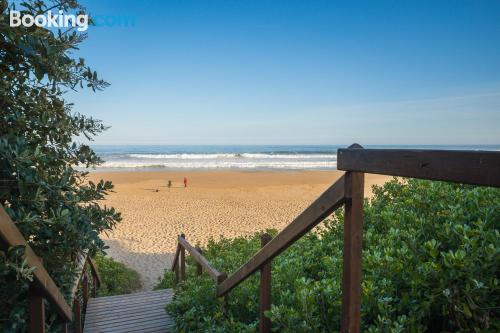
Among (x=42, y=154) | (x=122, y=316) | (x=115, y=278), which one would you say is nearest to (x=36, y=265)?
(x=42, y=154)

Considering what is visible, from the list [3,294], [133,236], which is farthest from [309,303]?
[133,236]

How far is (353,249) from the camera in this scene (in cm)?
165

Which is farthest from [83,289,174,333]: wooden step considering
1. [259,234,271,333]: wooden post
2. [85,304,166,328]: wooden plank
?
[259,234,271,333]: wooden post

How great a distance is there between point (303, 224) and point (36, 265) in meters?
1.50

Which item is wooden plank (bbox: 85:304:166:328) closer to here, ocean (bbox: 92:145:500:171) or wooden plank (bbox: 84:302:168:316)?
wooden plank (bbox: 84:302:168:316)

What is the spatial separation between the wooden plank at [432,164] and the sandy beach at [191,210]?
6.24 m

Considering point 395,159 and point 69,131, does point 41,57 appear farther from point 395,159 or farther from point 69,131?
point 395,159

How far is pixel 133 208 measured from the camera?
53.5ft

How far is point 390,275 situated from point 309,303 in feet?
1.91

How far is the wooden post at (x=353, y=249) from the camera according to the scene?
1628 mm

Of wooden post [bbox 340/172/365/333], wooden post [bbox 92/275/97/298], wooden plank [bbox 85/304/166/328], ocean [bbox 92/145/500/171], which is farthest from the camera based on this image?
ocean [bbox 92/145/500/171]

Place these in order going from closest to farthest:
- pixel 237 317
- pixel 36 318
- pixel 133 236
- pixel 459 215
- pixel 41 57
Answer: pixel 41 57 < pixel 36 318 < pixel 459 215 < pixel 237 317 < pixel 133 236

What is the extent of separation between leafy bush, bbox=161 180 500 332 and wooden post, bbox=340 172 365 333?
1.11 ft

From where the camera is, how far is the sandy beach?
428 inches
